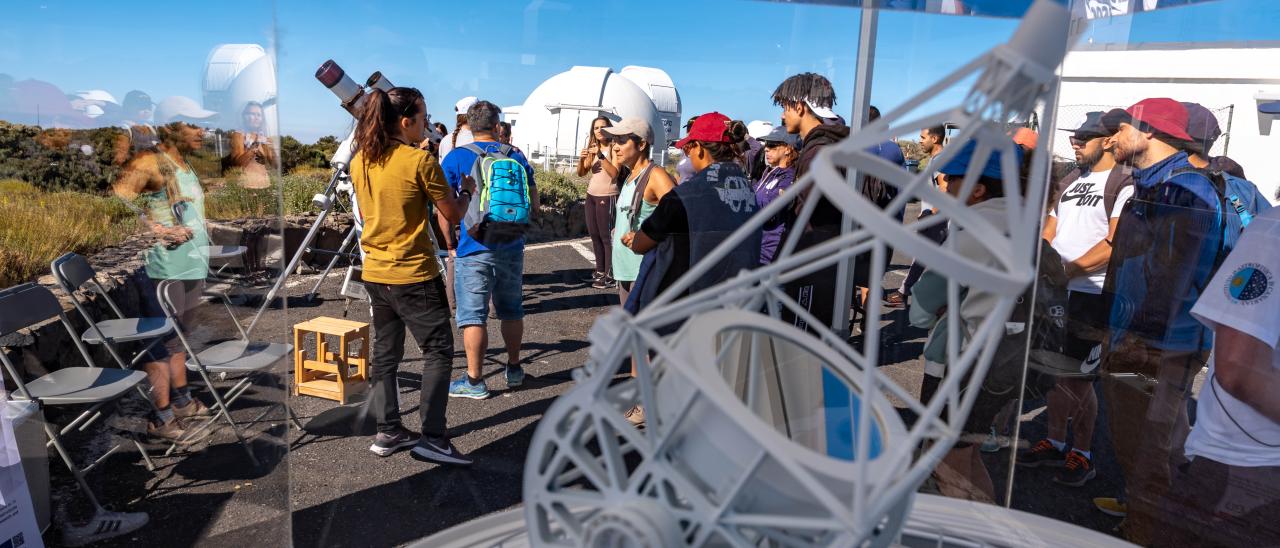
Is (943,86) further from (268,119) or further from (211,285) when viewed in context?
(211,285)

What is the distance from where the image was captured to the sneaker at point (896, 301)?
3.79 m

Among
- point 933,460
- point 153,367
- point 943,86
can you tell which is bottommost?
point 153,367

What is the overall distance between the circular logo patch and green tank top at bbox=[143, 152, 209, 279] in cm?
331

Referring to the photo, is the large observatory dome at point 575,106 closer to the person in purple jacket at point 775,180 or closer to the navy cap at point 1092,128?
the person in purple jacket at point 775,180

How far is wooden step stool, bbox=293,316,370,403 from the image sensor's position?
10.2 ft

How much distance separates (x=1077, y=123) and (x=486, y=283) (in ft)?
7.91

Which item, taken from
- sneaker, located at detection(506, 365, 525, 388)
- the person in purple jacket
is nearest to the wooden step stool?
sneaker, located at detection(506, 365, 525, 388)

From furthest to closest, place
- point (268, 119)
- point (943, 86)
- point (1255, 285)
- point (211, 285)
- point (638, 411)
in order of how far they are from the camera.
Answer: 1. point (638, 411)
2. point (211, 285)
3. point (268, 119)
4. point (1255, 285)
5. point (943, 86)

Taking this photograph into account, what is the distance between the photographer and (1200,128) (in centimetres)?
279

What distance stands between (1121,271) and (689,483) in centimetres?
284

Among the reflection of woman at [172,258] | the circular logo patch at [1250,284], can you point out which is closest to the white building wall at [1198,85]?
the circular logo patch at [1250,284]

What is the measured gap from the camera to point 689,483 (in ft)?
3.18

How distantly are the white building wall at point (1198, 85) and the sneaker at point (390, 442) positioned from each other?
2.83 meters

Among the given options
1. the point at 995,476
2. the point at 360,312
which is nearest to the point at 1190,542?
the point at 995,476
